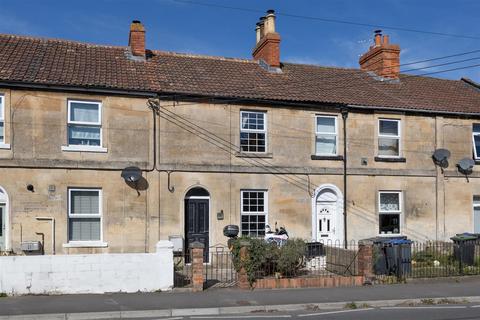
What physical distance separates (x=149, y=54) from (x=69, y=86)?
4781 millimetres

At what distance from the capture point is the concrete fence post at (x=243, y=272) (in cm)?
1433

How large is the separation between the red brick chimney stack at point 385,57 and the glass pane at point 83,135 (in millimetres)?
13068

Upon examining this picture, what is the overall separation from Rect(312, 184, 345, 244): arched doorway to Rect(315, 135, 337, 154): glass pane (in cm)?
134

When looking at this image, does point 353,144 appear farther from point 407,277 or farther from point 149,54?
point 149,54

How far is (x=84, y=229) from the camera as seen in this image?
17.8 m

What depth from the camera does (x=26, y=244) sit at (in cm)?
1662

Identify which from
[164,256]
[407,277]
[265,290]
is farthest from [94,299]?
[407,277]

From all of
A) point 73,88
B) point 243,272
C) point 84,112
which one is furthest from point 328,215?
point 73,88

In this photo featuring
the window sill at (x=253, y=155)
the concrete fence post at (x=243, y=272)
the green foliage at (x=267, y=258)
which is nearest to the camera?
the concrete fence post at (x=243, y=272)

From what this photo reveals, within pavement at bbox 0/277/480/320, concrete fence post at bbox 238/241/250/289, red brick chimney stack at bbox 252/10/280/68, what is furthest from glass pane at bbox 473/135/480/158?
concrete fence post at bbox 238/241/250/289

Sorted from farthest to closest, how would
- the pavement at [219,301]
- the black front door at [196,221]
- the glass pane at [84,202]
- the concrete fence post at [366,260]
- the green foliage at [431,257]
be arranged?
the black front door at [196,221] → the glass pane at [84,202] → the green foliage at [431,257] → the concrete fence post at [366,260] → the pavement at [219,301]

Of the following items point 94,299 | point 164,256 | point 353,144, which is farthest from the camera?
point 353,144

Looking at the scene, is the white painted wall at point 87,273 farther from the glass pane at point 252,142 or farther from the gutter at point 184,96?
the glass pane at point 252,142

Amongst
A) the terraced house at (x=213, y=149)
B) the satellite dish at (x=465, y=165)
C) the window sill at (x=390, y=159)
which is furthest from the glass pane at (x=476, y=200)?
the window sill at (x=390, y=159)
